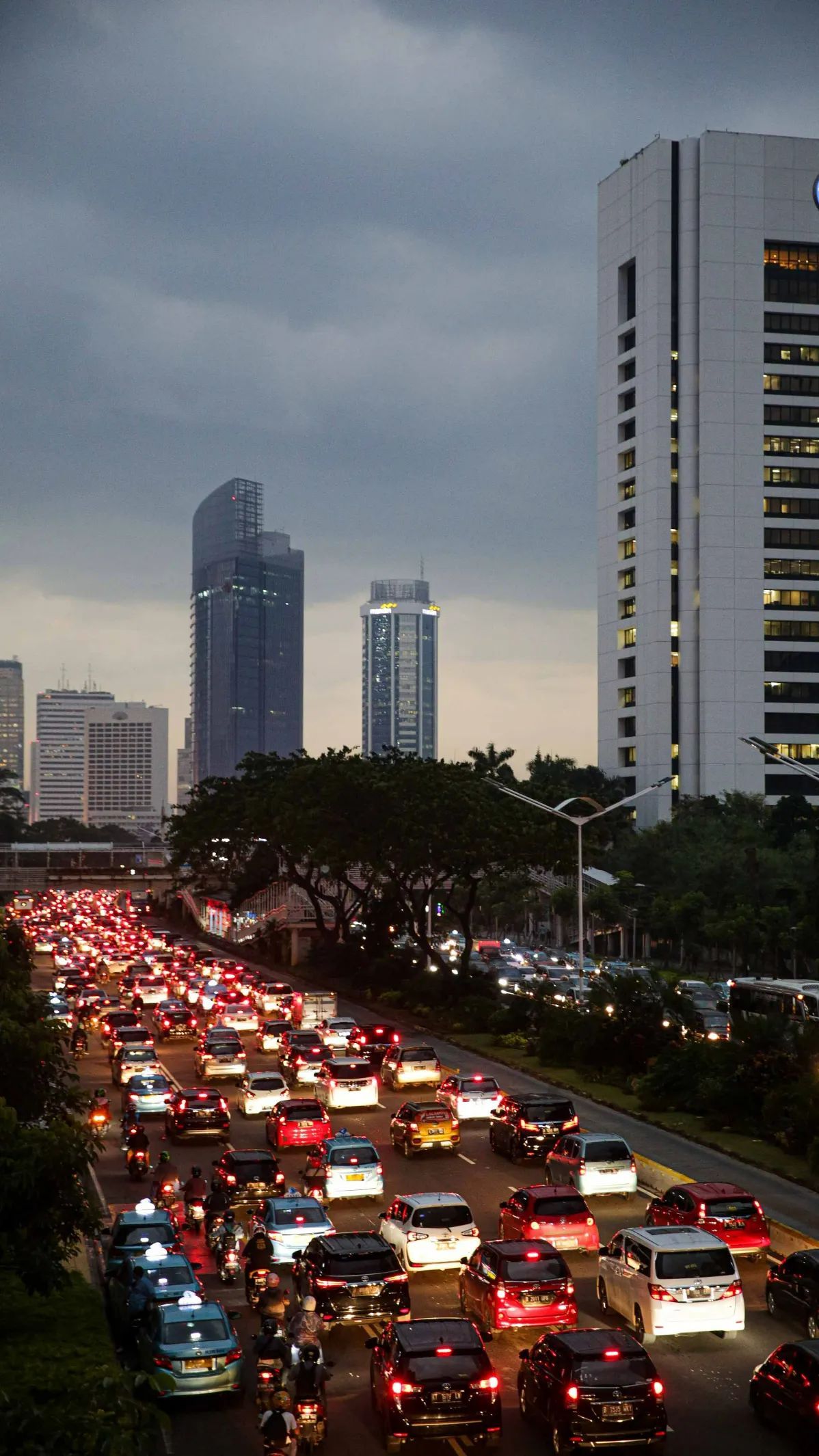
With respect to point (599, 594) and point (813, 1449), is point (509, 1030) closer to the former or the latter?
point (813, 1449)

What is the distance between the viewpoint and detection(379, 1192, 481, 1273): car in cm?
2564

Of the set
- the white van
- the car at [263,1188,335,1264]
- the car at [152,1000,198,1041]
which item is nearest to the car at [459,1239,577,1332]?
the white van

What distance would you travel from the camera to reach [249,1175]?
3166 cm

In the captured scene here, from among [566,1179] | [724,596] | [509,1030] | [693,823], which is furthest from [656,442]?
[566,1179]

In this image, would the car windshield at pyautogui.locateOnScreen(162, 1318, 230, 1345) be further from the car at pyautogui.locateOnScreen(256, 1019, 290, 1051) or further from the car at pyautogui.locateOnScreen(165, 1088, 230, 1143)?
the car at pyautogui.locateOnScreen(256, 1019, 290, 1051)

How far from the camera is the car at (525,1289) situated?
71.4 feet

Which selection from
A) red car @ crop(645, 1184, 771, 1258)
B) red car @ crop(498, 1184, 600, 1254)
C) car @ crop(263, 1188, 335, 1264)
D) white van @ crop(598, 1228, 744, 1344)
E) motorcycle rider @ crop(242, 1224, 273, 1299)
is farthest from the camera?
red car @ crop(498, 1184, 600, 1254)

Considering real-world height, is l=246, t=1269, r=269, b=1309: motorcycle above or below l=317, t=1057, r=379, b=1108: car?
above

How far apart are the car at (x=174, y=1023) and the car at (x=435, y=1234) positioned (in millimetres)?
39351

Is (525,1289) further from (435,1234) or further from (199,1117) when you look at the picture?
(199,1117)

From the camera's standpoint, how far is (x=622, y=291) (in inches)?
6137

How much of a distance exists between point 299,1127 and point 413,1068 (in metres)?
11.2

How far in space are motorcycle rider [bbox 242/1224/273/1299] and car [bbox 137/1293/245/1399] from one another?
452cm

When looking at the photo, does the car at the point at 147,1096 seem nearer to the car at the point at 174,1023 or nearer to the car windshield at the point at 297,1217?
the car windshield at the point at 297,1217
